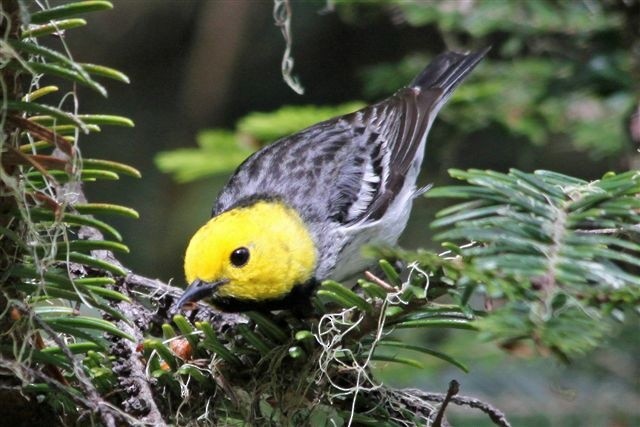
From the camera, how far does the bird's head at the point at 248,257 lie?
231 cm

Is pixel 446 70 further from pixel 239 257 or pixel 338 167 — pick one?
pixel 239 257

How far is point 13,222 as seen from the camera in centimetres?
142

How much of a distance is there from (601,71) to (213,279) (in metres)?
1.23

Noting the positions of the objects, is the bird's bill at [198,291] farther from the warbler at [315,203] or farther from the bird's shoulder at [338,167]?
the bird's shoulder at [338,167]

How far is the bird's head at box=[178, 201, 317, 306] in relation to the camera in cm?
231

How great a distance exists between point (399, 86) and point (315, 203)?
639mm

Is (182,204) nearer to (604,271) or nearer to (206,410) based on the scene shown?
(206,410)

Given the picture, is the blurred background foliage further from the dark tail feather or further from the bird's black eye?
the bird's black eye

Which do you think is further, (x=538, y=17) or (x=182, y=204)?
(x=182, y=204)

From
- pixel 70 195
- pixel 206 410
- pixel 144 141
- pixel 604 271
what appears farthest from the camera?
pixel 144 141

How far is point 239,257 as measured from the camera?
239cm

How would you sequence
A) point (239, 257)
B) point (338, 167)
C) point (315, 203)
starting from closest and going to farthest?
point (239, 257), point (315, 203), point (338, 167)

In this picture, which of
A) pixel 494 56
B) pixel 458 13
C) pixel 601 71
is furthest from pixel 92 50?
pixel 601 71

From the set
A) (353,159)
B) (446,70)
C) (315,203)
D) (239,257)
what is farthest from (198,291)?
(446,70)
